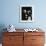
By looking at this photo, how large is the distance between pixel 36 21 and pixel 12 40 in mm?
1042

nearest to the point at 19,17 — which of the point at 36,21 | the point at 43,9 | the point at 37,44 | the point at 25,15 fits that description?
the point at 25,15

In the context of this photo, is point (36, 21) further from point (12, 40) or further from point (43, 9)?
point (12, 40)

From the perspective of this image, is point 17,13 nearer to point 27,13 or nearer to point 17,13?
point 17,13

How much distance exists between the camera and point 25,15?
4082 mm

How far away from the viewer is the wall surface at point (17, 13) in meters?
4.07

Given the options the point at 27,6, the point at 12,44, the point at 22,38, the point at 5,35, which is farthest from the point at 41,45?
the point at 27,6

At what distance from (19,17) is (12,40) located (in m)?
0.85

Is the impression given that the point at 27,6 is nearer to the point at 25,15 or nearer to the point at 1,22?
the point at 25,15

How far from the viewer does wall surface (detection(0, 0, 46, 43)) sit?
4074 millimetres

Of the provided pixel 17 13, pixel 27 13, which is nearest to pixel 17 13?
pixel 17 13

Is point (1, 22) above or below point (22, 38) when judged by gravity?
above

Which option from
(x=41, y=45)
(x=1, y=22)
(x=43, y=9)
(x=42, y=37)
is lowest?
(x=41, y=45)

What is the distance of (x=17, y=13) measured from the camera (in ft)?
13.4

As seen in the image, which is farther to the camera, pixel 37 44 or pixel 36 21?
pixel 36 21
